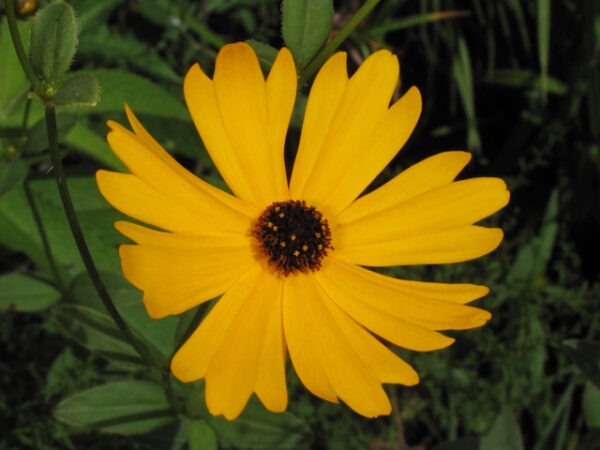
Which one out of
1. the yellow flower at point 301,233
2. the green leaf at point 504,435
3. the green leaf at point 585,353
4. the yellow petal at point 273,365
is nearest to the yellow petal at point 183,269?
the yellow flower at point 301,233

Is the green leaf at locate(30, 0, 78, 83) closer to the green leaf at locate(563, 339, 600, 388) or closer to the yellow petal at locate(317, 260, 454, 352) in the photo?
the yellow petal at locate(317, 260, 454, 352)

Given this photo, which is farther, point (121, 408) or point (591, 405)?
point (591, 405)

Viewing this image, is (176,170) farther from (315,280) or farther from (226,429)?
(226,429)

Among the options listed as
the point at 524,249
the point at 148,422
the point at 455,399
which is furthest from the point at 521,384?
the point at 148,422

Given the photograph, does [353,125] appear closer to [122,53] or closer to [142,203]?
[142,203]

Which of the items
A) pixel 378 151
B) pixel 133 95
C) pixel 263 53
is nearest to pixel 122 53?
pixel 133 95
